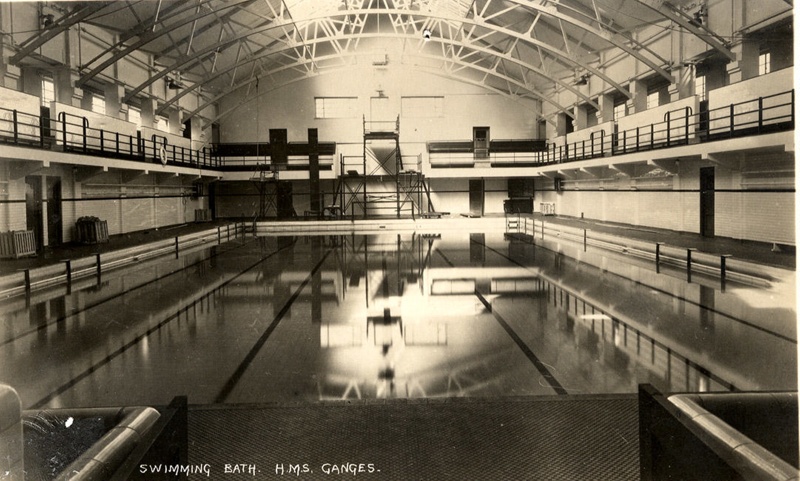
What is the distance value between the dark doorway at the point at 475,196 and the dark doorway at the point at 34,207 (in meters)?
20.1

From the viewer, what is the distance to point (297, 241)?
755 inches

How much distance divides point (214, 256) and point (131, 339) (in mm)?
8846

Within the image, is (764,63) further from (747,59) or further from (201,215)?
(201,215)

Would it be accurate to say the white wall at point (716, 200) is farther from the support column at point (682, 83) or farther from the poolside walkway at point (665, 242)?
the support column at point (682, 83)

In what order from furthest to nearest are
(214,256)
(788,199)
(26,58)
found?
(214,256) < (26,58) < (788,199)

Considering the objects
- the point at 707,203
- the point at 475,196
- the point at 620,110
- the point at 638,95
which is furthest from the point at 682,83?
the point at 475,196

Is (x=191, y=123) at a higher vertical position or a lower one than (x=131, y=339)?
higher

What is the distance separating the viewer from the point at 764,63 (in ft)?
42.6

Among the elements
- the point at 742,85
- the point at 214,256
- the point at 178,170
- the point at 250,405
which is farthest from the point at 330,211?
the point at 250,405

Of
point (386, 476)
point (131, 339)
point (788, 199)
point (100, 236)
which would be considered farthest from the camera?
point (100, 236)

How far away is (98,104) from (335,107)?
41.1 feet

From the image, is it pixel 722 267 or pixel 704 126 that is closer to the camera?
pixel 722 267

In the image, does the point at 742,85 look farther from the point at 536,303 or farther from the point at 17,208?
the point at 17,208

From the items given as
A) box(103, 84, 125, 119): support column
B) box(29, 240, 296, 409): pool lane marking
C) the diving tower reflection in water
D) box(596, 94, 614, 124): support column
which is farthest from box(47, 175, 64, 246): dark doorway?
box(596, 94, 614, 124): support column
